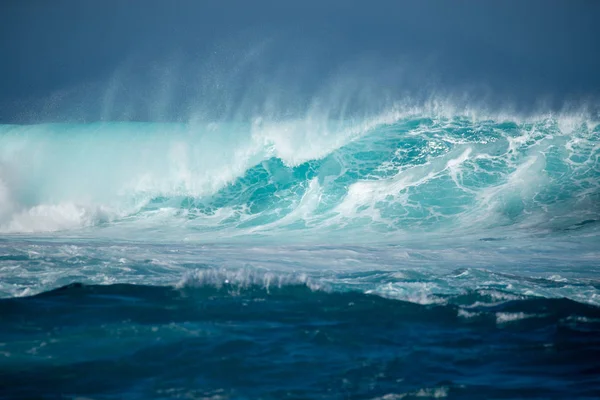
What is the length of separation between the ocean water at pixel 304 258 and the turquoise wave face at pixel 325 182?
5 centimetres

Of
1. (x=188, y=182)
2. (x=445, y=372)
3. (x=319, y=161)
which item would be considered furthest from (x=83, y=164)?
(x=445, y=372)

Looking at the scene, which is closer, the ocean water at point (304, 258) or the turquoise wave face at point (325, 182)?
the ocean water at point (304, 258)

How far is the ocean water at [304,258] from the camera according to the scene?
448 centimetres

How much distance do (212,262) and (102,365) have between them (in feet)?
14.4

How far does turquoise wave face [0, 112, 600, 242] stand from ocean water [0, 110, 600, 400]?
0.17ft

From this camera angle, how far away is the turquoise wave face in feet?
42.0

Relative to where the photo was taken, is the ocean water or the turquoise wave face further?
the turquoise wave face

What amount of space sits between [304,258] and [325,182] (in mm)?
5509

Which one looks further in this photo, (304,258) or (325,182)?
(325,182)

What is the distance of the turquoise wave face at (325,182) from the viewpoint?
12797 mm

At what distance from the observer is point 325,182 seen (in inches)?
578

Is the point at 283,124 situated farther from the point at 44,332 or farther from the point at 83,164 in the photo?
the point at 44,332

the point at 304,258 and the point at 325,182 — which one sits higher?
the point at 325,182

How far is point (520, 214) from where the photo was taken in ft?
41.5
